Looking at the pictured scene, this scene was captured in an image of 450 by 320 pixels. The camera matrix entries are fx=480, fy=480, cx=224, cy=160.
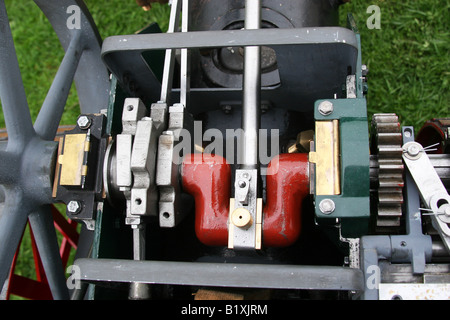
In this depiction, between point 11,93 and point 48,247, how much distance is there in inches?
19.8

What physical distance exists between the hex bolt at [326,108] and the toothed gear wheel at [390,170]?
168 millimetres

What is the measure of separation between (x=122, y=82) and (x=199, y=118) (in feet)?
1.00

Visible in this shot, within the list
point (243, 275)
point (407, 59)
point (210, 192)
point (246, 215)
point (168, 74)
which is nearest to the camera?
point (243, 275)

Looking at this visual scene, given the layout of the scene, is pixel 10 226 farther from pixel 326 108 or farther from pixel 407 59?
pixel 407 59

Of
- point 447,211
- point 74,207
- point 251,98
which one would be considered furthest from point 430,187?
point 74,207

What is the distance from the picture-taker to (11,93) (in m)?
1.40

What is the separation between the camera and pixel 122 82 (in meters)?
1.38

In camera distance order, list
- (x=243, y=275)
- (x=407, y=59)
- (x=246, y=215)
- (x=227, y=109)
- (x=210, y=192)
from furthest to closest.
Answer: (x=407, y=59), (x=227, y=109), (x=210, y=192), (x=246, y=215), (x=243, y=275)

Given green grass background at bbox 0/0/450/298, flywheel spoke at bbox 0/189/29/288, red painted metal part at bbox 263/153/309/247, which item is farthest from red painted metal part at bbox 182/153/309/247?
green grass background at bbox 0/0/450/298

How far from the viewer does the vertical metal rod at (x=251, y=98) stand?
1.22 m

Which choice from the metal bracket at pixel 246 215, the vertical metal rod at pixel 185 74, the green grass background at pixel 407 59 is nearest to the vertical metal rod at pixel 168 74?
the vertical metal rod at pixel 185 74

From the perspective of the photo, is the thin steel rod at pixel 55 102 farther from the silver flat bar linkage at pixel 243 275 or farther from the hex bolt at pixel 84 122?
the silver flat bar linkage at pixel 243 275

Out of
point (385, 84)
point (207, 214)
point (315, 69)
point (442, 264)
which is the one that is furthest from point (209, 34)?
point (385, 84)

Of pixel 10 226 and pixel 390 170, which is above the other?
pixel 390 170
